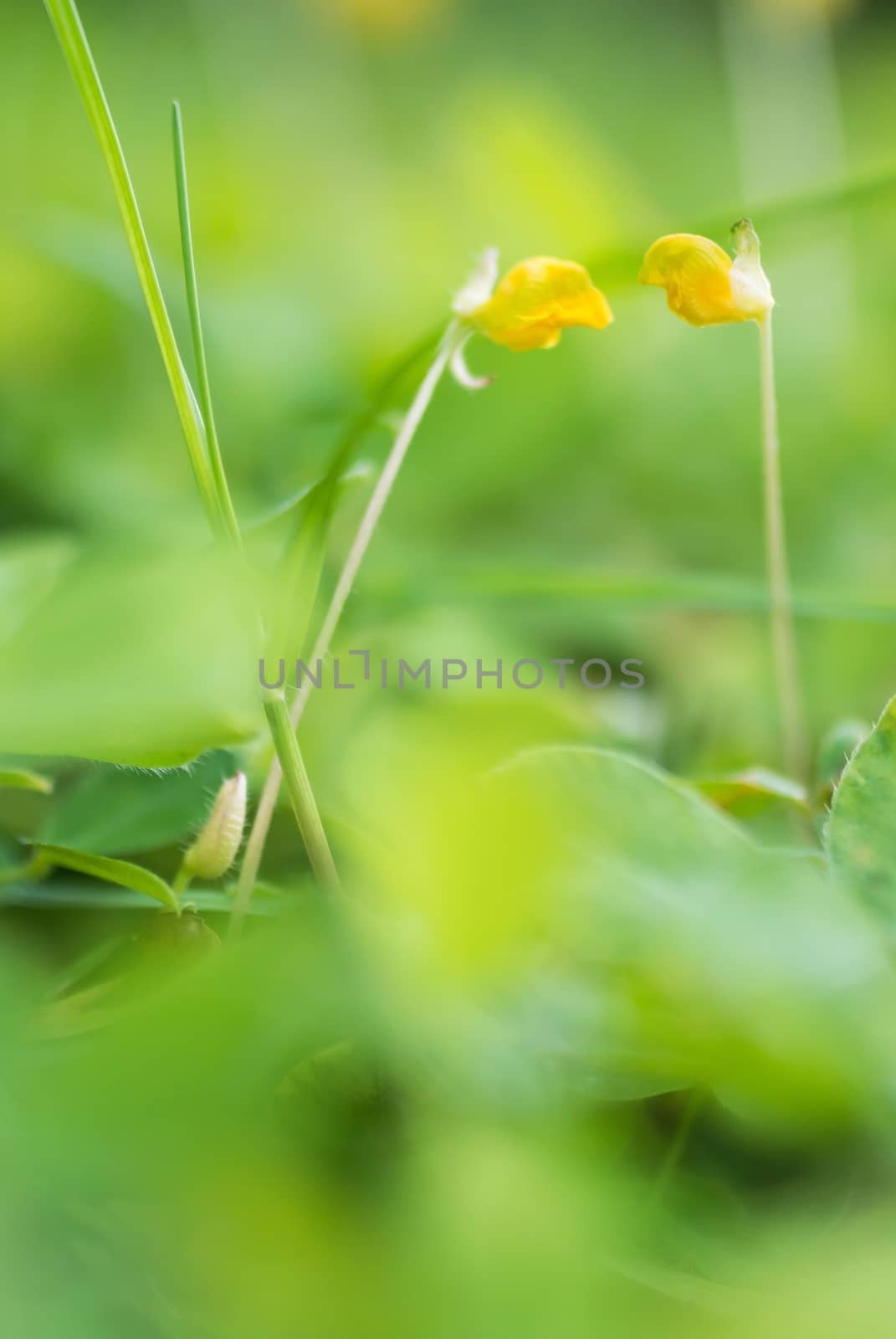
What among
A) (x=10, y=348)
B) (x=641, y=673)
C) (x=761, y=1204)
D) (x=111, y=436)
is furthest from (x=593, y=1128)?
(x=10, y=348)

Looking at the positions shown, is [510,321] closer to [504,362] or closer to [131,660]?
[131,660]

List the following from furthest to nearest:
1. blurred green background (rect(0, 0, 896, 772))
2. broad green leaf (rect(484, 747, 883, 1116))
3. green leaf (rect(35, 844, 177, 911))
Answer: blurred green background (rect(0, 0, 896, 772)), green leaf (rect(35, 844, 177, 911)), broad green leaf (rect(484, 747, 883, 1116))

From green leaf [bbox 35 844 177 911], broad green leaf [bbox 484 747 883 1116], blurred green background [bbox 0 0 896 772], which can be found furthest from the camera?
blurred green background [bbox 0 0 896 772]

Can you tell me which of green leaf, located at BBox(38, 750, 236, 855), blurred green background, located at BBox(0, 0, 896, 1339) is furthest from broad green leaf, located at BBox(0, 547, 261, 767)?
green leaf, located at BBox(38, 750, 236, 855)

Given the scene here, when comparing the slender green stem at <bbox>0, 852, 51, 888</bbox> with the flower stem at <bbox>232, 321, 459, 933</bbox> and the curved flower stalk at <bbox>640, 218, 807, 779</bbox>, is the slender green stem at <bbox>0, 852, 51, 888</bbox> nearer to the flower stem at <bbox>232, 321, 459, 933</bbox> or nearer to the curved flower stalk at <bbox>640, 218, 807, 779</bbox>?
the flower stem at <bbox>232, 321, 459, 933</bbox>

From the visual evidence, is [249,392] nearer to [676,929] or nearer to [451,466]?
[451,466]

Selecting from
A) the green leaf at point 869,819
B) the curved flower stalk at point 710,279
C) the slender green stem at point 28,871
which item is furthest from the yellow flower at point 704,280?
the slender green stem at point 28,871

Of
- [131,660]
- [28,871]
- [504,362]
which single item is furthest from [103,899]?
[504,362]

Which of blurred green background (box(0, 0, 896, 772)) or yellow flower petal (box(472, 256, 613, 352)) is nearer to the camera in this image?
yellow flower petal (box(472, 256, 613, 352))

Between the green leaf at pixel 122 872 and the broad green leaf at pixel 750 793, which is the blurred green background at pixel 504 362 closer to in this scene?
the broad green leaf at pixel 750 793
